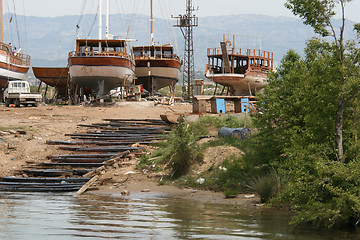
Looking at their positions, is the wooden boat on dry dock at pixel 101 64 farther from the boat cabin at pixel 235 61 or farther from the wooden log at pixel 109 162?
the wooden log at pixel 109 162

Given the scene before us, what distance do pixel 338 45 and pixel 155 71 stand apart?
A: 132 feet

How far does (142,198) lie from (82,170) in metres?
3.79

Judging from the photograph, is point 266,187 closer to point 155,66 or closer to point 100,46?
point 100,46

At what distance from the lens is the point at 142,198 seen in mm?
14953

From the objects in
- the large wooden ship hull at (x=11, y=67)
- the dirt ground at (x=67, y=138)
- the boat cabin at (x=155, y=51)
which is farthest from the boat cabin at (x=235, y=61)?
the large wooden ship hull at (x=11, y=67)

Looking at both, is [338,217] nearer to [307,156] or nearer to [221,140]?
[307,156]

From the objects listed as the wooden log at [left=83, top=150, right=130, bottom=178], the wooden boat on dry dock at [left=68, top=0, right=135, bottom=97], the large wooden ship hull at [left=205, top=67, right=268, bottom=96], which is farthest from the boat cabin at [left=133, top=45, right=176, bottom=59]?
the wooden log at [left=83, top=150, right=130, bottom=178]

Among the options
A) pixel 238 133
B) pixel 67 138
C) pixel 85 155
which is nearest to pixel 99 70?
pixel 67 138

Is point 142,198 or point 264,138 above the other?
point 264,138

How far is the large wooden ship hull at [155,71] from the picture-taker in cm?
5094

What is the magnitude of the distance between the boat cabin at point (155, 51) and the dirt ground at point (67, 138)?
18.3 metres

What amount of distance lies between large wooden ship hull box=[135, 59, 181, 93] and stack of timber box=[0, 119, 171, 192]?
24605 millimetres

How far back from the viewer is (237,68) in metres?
43.5

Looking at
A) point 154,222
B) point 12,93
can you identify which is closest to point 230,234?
point 154,222
